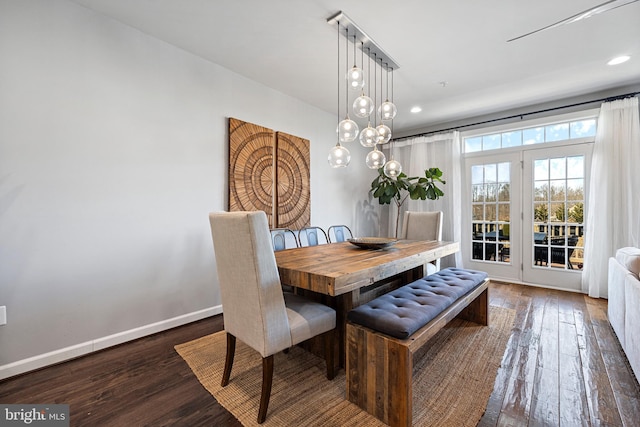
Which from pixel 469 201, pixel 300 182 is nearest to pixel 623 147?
pixel 469 201

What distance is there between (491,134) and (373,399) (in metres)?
4.40

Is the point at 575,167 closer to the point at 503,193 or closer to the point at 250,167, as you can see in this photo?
the point at 503,193

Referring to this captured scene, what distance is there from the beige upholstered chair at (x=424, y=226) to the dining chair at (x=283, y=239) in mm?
1650

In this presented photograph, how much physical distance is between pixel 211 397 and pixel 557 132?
199 inches

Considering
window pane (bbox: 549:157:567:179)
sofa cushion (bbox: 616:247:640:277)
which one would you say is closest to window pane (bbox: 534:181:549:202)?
window pane (bbox: 549:157:567:179)

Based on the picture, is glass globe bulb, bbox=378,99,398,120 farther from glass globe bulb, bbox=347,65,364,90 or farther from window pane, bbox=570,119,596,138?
window pane, bbox=570,119,596,138

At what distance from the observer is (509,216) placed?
4.13 m

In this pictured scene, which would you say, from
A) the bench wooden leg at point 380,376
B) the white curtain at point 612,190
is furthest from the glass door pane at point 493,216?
the bench wooden leg at point 380,376

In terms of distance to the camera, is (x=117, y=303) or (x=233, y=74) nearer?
(x=117, y=303)

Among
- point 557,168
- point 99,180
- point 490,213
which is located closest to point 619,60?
point 557,168

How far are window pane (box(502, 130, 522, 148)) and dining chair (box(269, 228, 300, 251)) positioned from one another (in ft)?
12.1

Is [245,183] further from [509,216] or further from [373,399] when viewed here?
[509,216]

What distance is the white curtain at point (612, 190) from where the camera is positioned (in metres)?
3.14

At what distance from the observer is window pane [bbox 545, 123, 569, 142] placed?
3723 mm
